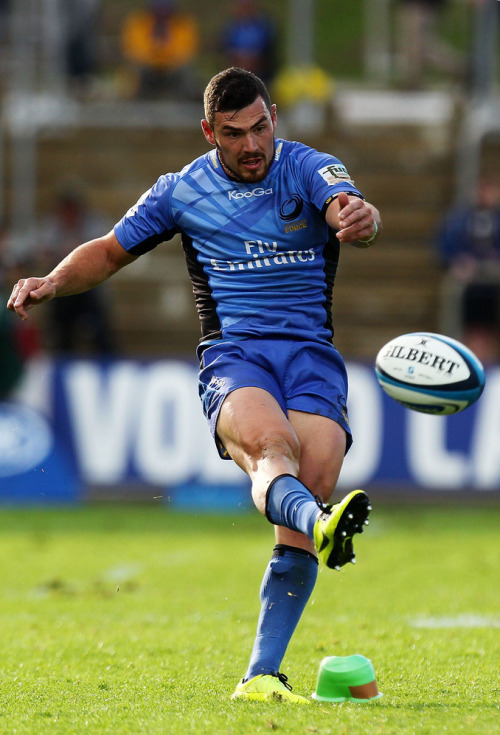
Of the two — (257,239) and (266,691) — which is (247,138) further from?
(266,691)

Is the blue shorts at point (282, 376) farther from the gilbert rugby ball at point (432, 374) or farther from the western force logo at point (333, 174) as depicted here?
the western force logo at point (333, 174)

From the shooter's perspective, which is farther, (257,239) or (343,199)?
(257,239)

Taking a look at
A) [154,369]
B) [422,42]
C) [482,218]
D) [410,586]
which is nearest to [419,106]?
[422,42]

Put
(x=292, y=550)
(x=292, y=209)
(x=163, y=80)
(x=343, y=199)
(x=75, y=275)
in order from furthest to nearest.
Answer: (x=163, y=80) → (x=75, y=275) → (x=292, y=209) → (x=292, y=550) → (x=343, y=199)

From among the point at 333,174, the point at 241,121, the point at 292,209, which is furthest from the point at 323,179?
the point at 241,121

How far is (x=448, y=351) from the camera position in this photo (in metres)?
5.81

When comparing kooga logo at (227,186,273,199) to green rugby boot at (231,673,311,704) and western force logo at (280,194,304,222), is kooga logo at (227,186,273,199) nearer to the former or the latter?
western force logo at (280,194,304,222)

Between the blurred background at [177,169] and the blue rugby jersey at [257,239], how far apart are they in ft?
26.8

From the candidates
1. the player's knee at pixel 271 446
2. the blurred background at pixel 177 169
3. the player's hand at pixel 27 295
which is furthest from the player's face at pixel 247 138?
the blurred background at pixel 177 169

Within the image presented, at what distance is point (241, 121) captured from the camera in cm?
539

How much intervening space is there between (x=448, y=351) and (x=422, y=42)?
44.4ft

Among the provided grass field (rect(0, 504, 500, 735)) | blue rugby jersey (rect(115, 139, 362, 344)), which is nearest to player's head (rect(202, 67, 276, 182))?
blue rugby jersey (rect(115, 139, 362, 344))

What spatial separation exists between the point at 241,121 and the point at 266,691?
7.89ft

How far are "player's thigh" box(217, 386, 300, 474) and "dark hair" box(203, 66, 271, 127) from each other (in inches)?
48.2
